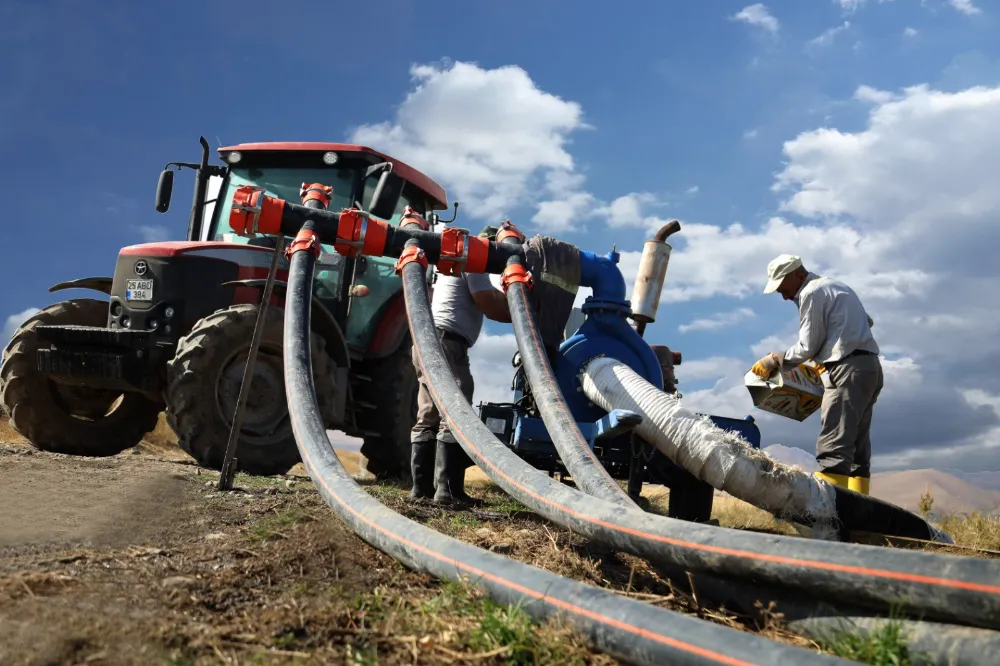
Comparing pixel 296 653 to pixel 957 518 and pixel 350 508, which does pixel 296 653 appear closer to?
pixel 350 508

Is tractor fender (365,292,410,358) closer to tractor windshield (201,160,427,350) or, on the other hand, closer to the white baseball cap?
tractor windshield (201,160,427,350)

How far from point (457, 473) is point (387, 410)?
2734mm

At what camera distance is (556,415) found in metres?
3.81

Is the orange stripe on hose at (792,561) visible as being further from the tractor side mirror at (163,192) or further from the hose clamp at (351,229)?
the tractor side mirror at (163,192)

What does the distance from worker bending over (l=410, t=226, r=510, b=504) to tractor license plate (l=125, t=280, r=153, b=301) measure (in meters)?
2.48

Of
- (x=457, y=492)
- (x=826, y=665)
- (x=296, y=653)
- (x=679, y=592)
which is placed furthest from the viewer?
(x=457, y=492)

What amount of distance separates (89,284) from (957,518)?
741 cm

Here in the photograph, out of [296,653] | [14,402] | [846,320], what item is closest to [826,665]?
[296,653]

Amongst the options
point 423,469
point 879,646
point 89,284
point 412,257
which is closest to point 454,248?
point 412,257

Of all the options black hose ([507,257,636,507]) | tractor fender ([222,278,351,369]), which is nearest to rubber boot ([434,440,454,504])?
black hose ([507,257,636,507])

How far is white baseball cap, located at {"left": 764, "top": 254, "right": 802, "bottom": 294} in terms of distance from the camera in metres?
5.55

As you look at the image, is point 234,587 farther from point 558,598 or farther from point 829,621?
point 829,621

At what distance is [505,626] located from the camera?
7.22 ft

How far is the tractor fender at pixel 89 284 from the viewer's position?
25.9ft
